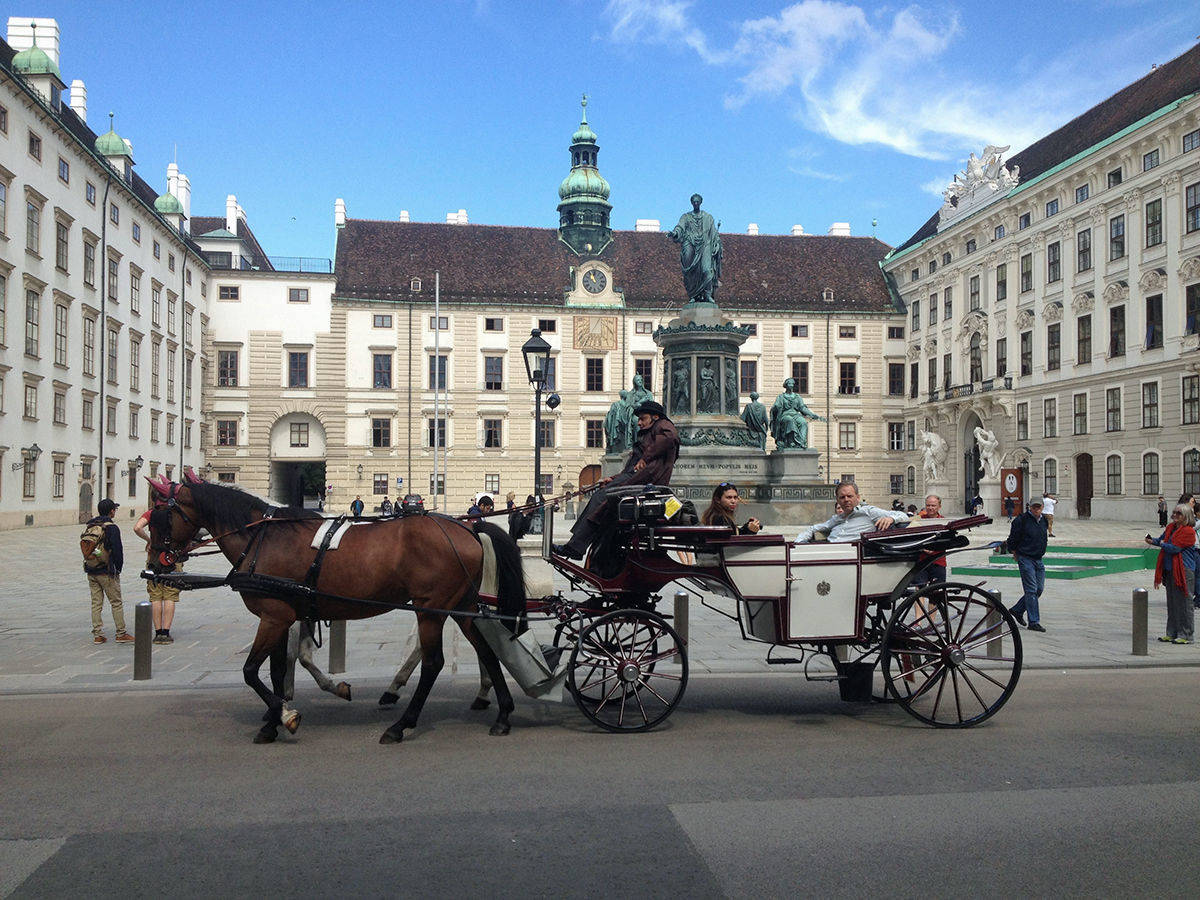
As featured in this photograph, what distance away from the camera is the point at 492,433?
60375 millimetres

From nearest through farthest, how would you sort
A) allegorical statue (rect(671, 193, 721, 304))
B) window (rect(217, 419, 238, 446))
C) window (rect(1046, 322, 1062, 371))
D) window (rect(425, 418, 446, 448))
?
allegorical statue (rect(671, 193, 721, 304)) < window (rect(1046, 322, 1062, 371)) < window (rect(217, 419, 238, 446)) < window (rect(425, 418, 446, 448))

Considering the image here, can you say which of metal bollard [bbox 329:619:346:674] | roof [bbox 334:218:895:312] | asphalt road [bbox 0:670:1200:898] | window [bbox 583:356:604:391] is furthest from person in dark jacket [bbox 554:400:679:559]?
roof [bbox 334:218:895:312]

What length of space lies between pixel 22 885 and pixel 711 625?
32.3ft

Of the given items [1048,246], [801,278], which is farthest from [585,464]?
[1048,246]

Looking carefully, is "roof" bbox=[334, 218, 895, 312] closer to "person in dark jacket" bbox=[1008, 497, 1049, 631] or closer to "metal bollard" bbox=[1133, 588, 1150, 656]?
"person in dark jacket" bbox=[1008, 497, 1049, 631]

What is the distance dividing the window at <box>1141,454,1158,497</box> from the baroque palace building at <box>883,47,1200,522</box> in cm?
6

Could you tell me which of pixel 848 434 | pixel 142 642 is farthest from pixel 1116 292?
pixel 142 642

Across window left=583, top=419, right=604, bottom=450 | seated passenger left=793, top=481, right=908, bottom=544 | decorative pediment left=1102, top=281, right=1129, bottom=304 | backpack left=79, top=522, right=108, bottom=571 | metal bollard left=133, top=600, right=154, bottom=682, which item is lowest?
metal bollard left=133, top=600, right=154, bottom=682

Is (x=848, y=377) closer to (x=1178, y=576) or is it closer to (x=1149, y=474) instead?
(x=1149, y=474)

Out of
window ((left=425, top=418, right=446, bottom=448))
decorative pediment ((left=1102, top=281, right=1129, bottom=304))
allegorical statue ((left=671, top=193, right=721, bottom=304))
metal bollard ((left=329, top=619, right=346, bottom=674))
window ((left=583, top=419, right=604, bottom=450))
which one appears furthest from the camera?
window ((left=583, top=419, right=604, bottom=450))

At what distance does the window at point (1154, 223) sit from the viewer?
42.1 m

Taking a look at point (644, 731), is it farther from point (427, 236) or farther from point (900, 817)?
point (427, 236)

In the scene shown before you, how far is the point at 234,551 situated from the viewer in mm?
7613

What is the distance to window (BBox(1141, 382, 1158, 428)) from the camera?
42500 mm
